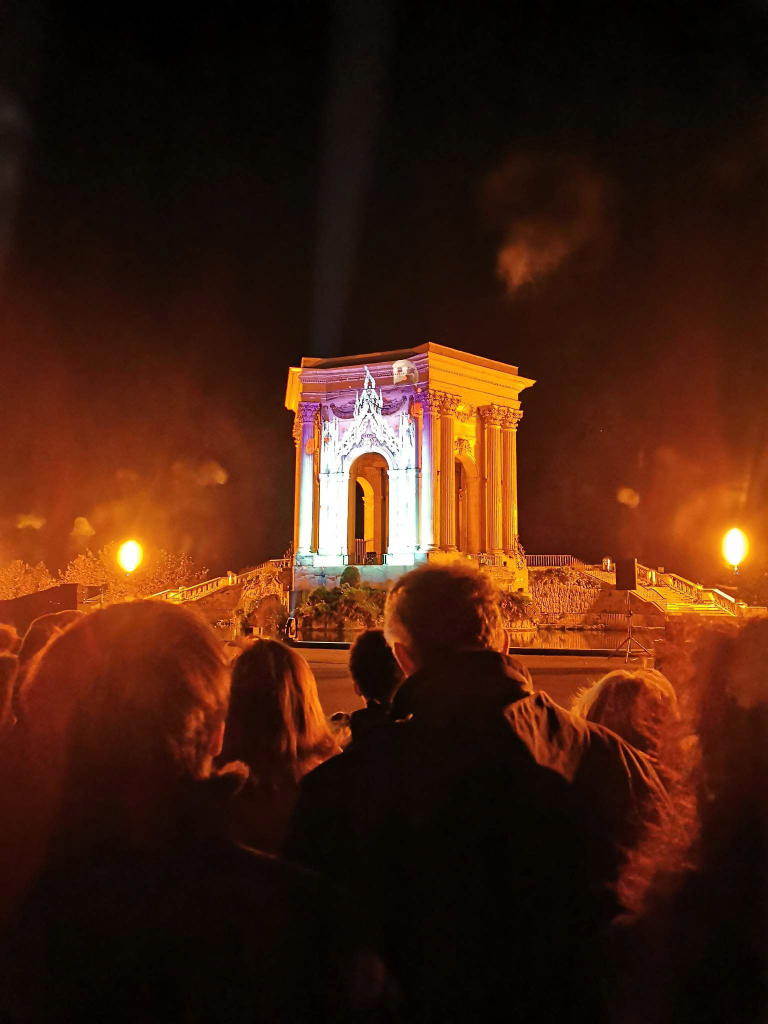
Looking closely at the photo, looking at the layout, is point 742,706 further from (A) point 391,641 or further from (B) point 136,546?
Result: (B) point 136,546

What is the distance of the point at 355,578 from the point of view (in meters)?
28.3

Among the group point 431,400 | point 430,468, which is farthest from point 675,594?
point 431,400

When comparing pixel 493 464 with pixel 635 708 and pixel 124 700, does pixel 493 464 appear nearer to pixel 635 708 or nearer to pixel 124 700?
pixel 635 708

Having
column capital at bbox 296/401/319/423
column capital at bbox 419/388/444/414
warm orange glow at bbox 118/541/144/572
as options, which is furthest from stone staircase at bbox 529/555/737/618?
warm orange glow at bbox 118/541/144/572

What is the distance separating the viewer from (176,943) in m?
2.13

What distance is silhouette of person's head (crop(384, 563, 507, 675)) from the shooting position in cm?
246

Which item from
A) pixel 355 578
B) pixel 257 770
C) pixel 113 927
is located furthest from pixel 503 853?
pixel 355 578

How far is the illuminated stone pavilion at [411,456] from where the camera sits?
30.1 meters

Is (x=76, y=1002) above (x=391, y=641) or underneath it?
underneath

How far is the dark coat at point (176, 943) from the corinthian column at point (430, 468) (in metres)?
27.3

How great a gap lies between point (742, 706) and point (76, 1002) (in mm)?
2368

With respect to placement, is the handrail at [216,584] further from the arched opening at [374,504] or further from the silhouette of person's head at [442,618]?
the silhouette of person's head at [442,618]

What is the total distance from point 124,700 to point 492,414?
3114 centimetres

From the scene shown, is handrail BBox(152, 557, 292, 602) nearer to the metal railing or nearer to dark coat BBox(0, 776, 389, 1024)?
the metal railing
